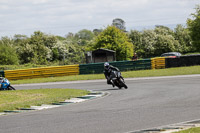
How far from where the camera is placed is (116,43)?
58.0 metres

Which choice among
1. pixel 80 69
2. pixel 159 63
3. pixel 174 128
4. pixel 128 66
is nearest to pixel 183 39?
pixel 159 63

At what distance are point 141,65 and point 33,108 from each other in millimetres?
21926

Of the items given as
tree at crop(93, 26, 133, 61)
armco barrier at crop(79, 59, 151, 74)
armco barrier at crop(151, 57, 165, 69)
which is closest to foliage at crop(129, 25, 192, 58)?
tree at crop(93, 26, 133, 61)

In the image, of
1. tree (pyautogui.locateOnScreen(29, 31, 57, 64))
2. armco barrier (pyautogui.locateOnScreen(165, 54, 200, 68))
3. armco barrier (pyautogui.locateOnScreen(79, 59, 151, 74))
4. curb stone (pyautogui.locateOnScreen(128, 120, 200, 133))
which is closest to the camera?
curb stone (pyautogui.locateOnScreen(128, 120, 200, 133))

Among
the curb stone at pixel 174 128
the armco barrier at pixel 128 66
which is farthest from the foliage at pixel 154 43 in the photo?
the curb stone at pixel 174 128

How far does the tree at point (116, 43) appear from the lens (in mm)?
57438

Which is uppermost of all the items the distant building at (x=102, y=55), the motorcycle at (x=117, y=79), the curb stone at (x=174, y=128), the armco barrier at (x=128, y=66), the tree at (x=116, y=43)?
the tree at (x=116, y=43)

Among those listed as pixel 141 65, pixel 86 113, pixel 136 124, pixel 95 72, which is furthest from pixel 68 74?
pixel 136 124

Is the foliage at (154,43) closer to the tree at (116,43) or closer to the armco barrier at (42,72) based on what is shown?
the tree at (116,43)

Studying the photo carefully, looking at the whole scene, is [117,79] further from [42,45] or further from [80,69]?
[42,45]

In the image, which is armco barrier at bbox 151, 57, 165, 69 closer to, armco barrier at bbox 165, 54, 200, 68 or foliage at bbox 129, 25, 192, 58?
armco barrier at bbox 165, 54, 200, 68

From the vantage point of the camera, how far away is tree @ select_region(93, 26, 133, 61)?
57.4m

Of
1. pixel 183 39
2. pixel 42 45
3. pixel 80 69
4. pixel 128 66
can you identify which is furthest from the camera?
pixel 183 39

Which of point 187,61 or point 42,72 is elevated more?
point 187,61
